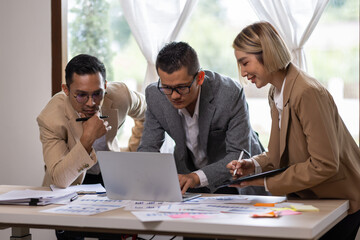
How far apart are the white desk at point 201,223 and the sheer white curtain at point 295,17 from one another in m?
1.62

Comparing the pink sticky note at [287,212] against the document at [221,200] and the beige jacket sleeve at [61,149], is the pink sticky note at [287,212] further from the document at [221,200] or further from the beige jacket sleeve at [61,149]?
the beige jacket sleeve at [61,149]

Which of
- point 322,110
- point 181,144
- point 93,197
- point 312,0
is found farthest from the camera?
point 312,0

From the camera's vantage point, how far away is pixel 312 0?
11.5 ft

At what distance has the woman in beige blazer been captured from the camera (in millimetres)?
2053

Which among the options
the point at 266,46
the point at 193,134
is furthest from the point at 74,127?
the point at 266,46

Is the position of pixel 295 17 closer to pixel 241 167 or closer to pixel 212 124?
pixel 212 124

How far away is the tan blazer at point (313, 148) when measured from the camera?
6.71 ft

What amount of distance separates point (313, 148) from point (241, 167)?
37 cm

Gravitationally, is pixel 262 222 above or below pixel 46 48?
below

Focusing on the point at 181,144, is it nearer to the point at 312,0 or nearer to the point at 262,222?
the point at 262,222

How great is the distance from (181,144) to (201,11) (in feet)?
4.88

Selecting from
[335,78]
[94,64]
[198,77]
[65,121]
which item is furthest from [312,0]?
[65,121]

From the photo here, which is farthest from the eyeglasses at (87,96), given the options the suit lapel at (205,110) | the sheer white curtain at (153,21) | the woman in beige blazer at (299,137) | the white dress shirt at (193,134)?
the sheer white curtain at (153,21)

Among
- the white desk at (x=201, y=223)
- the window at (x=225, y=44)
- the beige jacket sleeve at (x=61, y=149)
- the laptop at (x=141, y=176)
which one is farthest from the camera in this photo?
the window at (x=225, y=44)
